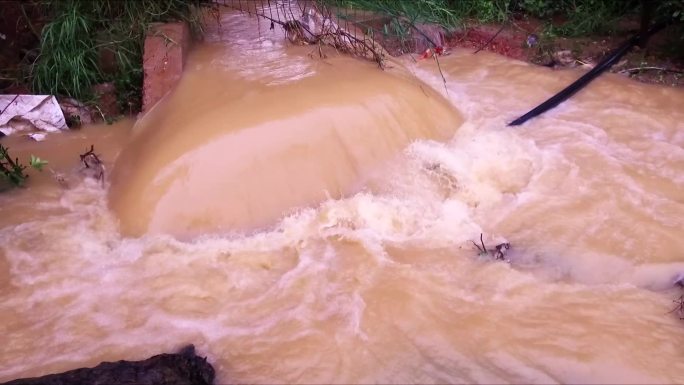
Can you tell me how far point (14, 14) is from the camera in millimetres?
5738

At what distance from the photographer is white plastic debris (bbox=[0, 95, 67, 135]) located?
5.12 metres

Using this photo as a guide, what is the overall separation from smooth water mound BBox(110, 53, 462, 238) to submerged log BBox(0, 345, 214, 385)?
4.37 feet

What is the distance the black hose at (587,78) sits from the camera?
5.36 meters

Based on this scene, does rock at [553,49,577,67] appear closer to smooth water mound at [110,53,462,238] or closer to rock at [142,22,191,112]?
smooth water mound at [110,53,462,238]

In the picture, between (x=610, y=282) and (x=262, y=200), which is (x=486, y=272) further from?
(x=262, y=200)

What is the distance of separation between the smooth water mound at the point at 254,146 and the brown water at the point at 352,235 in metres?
0.02

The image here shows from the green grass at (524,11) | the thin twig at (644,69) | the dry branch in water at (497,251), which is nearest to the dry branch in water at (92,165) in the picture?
the green grass at (524,11)

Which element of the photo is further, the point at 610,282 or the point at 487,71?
the point at 487,71

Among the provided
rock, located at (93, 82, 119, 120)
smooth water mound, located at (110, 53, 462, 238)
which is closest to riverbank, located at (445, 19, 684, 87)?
smooth water mound, located at (110, 53, 462, 238)

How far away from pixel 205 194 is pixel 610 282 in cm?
277

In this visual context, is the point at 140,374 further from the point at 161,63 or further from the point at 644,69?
the point at 644,69

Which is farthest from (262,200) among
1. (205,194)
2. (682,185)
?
(682,185)

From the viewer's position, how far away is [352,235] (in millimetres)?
4051

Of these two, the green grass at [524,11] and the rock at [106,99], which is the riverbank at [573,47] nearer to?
the green grass at [524,11]
